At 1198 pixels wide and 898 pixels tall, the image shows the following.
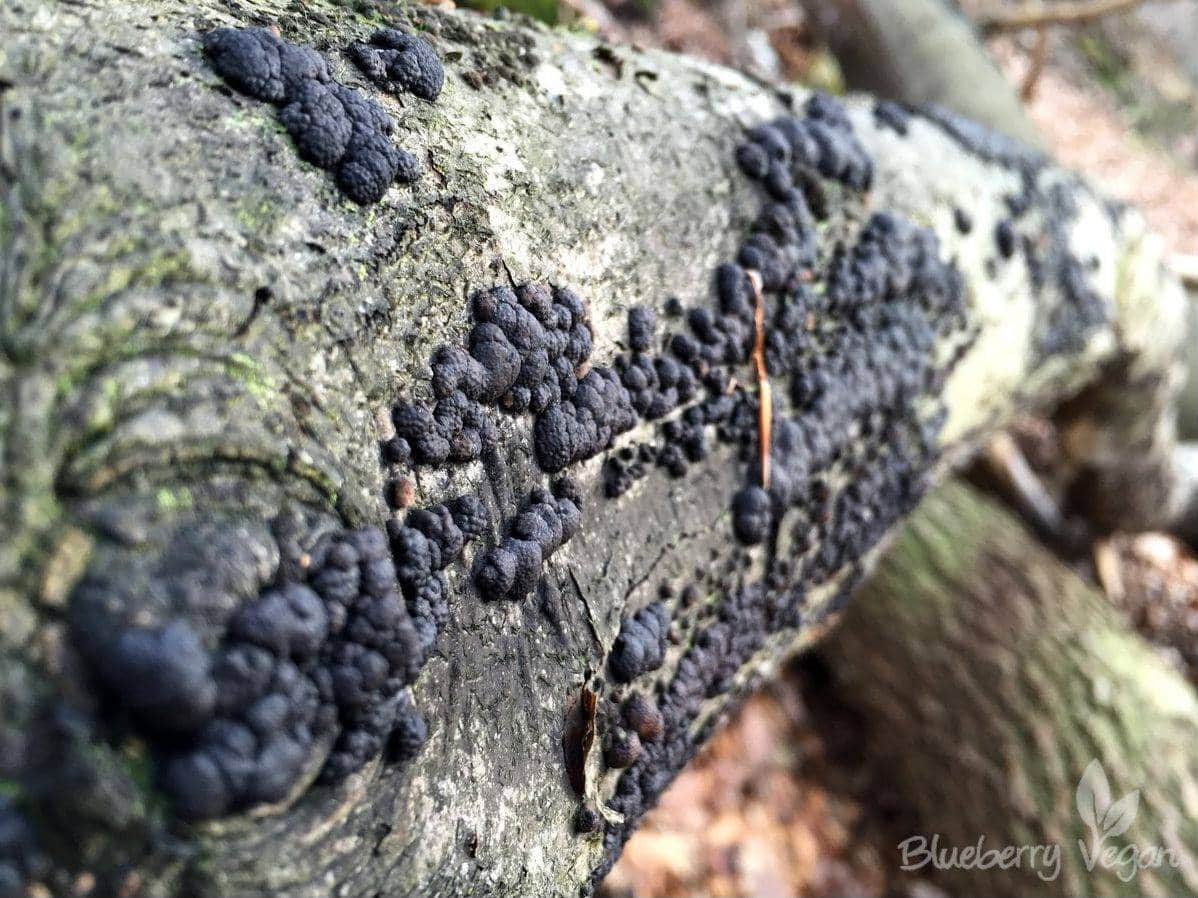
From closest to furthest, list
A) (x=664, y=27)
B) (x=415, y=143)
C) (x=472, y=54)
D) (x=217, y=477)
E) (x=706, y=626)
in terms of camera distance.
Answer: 1. (x=217, y=477)
2. (x=415, y=143)
3. (x=472, y=54)
4. (x=706, y=626)
5. (x=664, y=27)

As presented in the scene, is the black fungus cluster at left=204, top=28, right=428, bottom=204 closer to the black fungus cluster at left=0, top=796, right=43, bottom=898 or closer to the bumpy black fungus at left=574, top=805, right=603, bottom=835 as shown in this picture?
the black fungus cluster at left=0, top=796, right=43, bottom=898

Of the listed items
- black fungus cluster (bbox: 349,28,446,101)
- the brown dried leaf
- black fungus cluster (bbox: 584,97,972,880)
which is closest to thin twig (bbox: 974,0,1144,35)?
black fungus cluster (bbox: 584,97,972,880)

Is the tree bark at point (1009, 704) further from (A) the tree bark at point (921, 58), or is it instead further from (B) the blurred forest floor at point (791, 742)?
(A) the tree bark at point (921, 58)

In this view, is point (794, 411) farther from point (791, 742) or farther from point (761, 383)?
point (791, 742)

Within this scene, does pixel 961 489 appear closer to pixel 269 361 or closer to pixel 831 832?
pixel 831 832

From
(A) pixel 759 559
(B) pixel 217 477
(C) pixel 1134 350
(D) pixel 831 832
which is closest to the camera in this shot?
(B) pixel 217 477

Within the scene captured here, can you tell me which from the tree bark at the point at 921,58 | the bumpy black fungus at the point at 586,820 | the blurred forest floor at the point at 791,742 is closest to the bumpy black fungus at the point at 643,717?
the bumpy black fungus at the point at 586,820

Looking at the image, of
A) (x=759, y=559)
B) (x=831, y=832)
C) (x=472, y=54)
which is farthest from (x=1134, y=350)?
(x=472, y=54)
